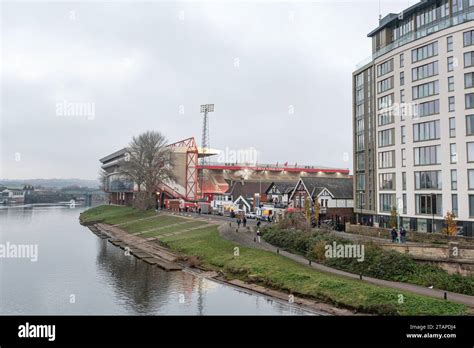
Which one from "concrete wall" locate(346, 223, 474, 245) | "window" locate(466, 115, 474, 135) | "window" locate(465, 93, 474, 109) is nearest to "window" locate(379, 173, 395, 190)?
"concrete wall" locate(346, 223, 474, 245)

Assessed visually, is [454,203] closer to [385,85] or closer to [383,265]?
[383,265]

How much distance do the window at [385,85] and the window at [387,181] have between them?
43.7ft

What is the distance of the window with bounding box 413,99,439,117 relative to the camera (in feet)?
180

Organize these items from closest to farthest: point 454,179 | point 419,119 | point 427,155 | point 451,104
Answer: point 454,179 → point 451,104 → point 427,155 → point 419,119

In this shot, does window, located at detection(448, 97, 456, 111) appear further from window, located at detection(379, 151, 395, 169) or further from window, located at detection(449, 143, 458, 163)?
window, located at detection(379, 151, 395, 169)

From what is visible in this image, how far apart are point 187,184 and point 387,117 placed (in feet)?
250

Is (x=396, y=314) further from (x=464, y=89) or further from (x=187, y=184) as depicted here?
(x=187, y=184)

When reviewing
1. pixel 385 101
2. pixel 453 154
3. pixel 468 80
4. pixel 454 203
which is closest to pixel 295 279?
pixel 454 203

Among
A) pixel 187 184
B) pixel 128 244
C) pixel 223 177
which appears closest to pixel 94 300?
pixel 128 244

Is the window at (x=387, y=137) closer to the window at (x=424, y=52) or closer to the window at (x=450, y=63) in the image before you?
the window at (x=424, y=52)

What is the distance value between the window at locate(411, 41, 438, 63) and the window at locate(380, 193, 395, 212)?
65.7ft

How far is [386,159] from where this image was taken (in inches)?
2522

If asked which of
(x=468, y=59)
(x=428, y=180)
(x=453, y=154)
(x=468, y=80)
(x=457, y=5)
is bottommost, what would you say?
(x=428, y=180)

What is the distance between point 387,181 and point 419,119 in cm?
1099
